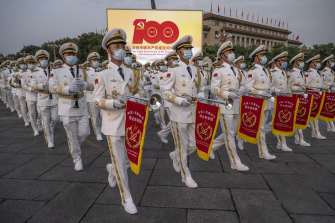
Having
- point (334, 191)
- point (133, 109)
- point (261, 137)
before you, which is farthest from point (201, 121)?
point (334, 191)

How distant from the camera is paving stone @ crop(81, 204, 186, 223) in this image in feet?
9.68

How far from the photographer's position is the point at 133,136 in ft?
9.89

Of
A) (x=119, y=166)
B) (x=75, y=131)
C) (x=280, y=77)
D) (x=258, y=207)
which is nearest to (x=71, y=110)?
(x=75, y=131)

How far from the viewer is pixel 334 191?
12.2ft

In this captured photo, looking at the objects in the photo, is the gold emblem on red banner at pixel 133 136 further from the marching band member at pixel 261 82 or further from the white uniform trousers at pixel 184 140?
the marching band member at pixel 261 82

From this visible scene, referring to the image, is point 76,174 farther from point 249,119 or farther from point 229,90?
point 249,119

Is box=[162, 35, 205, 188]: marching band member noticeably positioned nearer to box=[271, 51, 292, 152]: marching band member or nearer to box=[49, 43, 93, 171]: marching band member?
box=[49, 43, 93, 171]: marching band member

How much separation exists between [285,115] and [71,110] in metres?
4.76

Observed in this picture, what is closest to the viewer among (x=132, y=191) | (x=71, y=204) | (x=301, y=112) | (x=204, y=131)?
(x=71, y=204)

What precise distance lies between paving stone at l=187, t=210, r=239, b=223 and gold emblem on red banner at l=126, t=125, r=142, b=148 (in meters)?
1.22

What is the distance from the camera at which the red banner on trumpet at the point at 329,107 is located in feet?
22.2

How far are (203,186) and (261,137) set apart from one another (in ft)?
7.15

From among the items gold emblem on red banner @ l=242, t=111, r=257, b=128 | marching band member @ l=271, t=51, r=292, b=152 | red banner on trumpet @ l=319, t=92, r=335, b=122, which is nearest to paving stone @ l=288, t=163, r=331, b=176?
marching band member @ l=271, t=51, r=292, b=152

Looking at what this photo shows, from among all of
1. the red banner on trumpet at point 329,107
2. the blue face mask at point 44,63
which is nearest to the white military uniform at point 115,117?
the blue face mask at point 44,63
